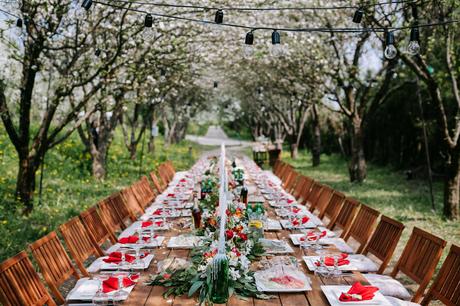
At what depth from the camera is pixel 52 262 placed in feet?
13.0

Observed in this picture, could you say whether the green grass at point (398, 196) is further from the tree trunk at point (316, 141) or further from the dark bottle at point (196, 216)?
the dark bottle at point (196, 216)

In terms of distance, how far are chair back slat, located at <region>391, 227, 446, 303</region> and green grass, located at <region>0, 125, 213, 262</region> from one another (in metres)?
5.00

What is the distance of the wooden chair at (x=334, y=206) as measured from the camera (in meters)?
6.48

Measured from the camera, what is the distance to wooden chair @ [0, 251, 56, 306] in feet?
10.3

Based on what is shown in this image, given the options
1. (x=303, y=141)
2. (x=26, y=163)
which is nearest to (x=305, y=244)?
(x=26, y=163)

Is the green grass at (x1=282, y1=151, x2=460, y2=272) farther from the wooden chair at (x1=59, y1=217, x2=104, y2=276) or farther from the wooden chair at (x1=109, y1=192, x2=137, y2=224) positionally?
the wooden chair at (x1=59, y1=217, x2=104, y2=276)

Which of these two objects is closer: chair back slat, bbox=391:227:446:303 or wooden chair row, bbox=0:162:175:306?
wooden chair row, bbox=0:162:175:306

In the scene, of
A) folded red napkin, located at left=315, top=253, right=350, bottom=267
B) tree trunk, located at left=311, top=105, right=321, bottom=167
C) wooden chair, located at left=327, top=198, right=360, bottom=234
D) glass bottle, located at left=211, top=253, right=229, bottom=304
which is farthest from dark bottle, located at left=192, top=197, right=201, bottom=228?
tree trunk, located at left=311, top=105, right=321, bottom=167

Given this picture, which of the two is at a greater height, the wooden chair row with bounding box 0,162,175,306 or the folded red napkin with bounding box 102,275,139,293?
the folded red napkin with bounding box 102,275,139,293

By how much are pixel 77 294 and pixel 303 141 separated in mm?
30177

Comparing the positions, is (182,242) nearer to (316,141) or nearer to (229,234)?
(229,234)

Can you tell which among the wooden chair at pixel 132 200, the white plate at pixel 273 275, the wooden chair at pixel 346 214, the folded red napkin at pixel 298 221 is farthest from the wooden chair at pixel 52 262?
the wooden chair at pixel 346 214

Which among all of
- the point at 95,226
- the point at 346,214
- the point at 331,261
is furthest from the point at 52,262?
the point at 346,214

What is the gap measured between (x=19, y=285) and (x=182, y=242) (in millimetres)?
1584
